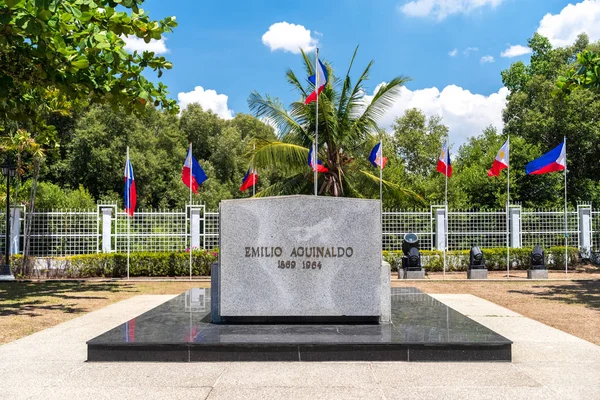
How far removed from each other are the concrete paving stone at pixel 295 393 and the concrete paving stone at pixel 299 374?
0.13 metres

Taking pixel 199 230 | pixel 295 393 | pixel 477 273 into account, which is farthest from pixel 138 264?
pixel 295 393

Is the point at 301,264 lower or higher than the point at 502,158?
lower

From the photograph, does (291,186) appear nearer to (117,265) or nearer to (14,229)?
(117,265)

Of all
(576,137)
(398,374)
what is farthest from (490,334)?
(576,137)

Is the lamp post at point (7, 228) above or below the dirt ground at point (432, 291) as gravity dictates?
above

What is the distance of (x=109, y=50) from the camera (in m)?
8.76

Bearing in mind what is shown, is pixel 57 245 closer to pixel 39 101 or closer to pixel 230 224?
pixel 39 101

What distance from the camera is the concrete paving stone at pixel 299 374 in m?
5.27

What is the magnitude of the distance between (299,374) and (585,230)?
2005 centimetres

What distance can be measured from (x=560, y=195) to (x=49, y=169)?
1115 inches

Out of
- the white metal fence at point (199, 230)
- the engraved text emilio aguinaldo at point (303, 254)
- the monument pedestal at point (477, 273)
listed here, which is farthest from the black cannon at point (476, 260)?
the engraved text emilio aguinaldo at point (303, 254)

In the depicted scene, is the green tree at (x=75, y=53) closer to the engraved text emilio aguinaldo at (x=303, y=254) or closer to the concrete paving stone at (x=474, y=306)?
the engraved text emilio aguinaldo at (x=303, y=254)

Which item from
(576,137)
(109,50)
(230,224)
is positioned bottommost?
(230,224)

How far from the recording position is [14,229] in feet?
66.0
